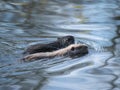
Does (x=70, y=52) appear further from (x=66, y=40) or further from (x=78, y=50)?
(x=66, y=40)

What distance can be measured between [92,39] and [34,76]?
2.33 meters

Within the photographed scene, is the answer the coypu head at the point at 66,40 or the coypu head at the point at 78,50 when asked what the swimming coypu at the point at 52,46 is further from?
the coypu head at the point at 78,50

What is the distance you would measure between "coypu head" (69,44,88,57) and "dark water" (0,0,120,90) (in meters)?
0.14

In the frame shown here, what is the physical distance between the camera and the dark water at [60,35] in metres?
6.63

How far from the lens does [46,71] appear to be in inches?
279

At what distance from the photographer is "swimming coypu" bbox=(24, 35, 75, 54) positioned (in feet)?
26.4

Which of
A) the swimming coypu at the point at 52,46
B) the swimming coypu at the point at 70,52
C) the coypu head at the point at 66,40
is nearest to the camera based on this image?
the swimming coypu at the point at 70,52

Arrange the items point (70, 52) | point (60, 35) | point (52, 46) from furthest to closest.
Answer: point (60, 35), point (52, 46), point (70, 52)

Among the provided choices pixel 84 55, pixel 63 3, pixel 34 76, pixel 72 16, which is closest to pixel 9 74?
pixel 34 76

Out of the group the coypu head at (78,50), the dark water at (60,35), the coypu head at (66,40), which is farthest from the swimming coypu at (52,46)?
the coypu head at (78,50)

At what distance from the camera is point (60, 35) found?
30.2 ft

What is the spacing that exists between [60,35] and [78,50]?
1.29m

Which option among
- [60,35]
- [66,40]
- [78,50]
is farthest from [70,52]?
[60,35]

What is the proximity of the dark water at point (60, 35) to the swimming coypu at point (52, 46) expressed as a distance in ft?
0.77
